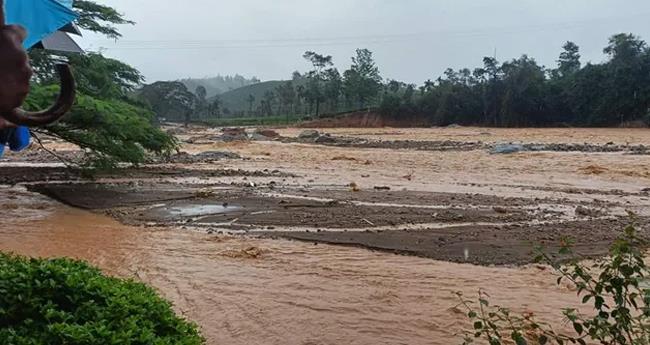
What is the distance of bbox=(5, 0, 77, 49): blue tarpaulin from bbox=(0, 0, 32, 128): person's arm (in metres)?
2.61

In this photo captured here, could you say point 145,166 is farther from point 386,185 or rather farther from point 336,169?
point 386,185

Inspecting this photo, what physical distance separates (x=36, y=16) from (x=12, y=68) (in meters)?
2.95

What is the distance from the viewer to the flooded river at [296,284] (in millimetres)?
5445

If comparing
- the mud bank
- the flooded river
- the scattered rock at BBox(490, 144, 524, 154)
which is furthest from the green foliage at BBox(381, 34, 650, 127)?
the flooded river

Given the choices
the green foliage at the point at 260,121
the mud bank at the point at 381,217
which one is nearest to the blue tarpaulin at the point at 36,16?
the mud bank at the point at 381,217

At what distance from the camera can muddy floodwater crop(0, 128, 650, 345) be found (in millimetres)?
5906

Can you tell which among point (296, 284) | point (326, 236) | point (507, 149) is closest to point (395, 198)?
point (326, 236)

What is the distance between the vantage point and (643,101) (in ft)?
145

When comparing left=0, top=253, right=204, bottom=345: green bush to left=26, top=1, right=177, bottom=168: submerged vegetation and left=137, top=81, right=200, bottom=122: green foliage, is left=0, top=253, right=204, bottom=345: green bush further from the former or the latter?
left=137, top=81, right=200, bottom=122: green foliage

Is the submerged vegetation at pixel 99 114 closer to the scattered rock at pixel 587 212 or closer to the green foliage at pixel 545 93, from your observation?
the scattered rock at pixel 587 212

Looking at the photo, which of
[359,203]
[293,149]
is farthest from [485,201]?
[293,149]

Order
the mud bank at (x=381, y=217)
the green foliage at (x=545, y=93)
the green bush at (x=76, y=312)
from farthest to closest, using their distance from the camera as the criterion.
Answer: the green foliage at (x=545, y=93)
the mud bank at (x=381, y=217)
the green bush at (x=76, y=312)

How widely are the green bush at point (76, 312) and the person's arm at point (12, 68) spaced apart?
5.22 ft

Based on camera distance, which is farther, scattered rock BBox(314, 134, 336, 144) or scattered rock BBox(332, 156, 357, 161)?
scattered rock BBox(314, 134, 336, 144)
